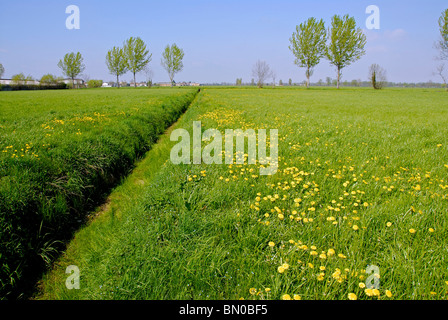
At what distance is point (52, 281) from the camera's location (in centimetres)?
240

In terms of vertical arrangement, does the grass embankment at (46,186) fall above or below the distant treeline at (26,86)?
below

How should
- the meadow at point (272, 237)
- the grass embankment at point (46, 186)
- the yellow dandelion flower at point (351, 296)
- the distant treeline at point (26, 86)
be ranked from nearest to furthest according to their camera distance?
1. the yellow dandelion flower at point (351, 296)
2. the meadow at point (272, 237)
3. the grass embankment at point (46, 186)
4. the distant treeline at point (26, 86)

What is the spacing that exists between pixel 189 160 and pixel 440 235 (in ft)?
11.9

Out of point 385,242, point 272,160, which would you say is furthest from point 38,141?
point 385,242

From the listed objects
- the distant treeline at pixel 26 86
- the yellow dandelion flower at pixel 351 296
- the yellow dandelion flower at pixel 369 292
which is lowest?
the yellow dandelion flower at pixel 351 296

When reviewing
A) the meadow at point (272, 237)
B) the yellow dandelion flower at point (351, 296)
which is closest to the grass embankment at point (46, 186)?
the meadow at point (272, 237)

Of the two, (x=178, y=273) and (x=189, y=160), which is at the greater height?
(x=189, y=160)

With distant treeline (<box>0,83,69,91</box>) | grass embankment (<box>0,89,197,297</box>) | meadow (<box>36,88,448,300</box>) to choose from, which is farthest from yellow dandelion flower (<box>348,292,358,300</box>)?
distant treeline (<box>0,83,69,91</box>)

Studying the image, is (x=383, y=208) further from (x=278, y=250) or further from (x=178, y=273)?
(x=178, y=273)

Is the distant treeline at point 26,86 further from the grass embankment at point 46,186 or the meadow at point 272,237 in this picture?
the meadow at point 272,237

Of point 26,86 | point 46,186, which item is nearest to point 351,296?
point 46,186

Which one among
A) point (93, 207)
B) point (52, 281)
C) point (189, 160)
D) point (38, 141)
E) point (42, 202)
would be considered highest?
point (38, 141)

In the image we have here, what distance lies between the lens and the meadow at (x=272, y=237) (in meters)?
1.74

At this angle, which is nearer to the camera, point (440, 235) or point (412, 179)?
point (440, 235)
